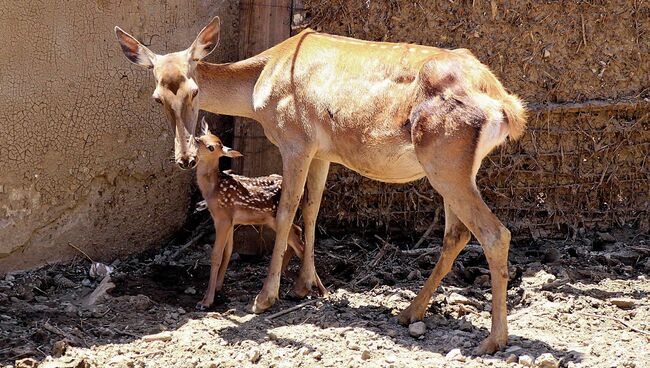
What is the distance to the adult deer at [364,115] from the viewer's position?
6.38 metres

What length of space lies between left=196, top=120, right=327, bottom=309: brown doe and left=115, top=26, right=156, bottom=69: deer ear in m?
0.69

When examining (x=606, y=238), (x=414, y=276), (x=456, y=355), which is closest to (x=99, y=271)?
(x=414, y=276)

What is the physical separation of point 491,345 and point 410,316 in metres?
0.80

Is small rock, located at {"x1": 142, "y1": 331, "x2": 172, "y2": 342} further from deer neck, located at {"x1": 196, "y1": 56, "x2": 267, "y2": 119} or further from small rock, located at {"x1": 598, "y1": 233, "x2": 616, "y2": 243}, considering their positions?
small rock, located at {"x1": 598, "y1": 233, "x2": 616, "y2": 243}

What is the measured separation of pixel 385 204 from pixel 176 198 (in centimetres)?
174

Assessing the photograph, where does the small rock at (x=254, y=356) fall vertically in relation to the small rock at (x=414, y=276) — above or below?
below

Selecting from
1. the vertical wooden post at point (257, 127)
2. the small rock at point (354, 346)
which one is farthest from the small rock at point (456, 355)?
the vertical wooden post at point (257, 127)

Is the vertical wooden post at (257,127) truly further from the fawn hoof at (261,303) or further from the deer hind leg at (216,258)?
the fawn hoof at (261,303)

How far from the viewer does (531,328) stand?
22.2 feet

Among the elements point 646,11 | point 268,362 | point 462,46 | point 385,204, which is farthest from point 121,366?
point 646,11

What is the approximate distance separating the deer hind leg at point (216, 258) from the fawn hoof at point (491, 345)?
2.04 m

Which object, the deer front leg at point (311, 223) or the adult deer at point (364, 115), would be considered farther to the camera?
the deer front leg at point (311, 223)

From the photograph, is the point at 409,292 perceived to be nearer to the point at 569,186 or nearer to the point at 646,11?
the point at 569,186

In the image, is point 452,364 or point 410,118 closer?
point 452,364
